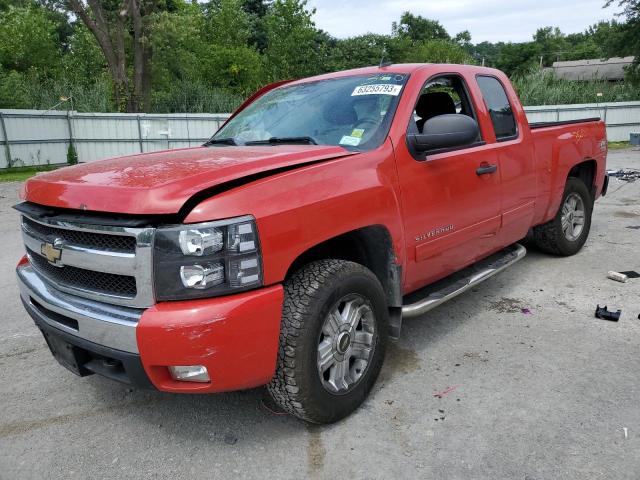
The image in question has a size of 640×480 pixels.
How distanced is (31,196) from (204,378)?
1.39 m

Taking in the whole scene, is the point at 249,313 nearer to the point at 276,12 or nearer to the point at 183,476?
the point at 183,476

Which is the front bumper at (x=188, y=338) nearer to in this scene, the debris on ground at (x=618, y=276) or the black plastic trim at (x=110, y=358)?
the black plastic trim at (x=110, y=358)

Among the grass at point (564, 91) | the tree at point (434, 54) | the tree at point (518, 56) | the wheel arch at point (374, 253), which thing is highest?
the tree at point (518, 56)

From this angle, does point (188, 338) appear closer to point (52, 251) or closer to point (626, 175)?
point (52, 251)

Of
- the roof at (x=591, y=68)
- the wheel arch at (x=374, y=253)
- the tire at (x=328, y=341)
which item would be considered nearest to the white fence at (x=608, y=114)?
the wheel arch at (x=374, y=253)

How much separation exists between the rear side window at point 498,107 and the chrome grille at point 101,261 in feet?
9.74

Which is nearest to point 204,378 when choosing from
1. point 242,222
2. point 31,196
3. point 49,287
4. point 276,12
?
point 242,222

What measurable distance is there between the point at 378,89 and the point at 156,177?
1.65 m

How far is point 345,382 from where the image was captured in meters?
2.86

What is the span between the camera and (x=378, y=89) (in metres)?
3.47

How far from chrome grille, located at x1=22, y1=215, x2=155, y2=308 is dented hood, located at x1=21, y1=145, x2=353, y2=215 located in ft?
0.34

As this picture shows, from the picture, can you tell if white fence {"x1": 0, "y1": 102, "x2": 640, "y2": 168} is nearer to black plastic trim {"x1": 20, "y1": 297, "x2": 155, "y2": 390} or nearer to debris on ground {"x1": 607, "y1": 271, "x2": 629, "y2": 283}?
debris on ground {"x1": 607, "y1": 271, "x2": 629, "y2": 283}

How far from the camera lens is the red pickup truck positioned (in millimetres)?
2250

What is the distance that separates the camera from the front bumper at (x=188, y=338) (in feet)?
7.27
